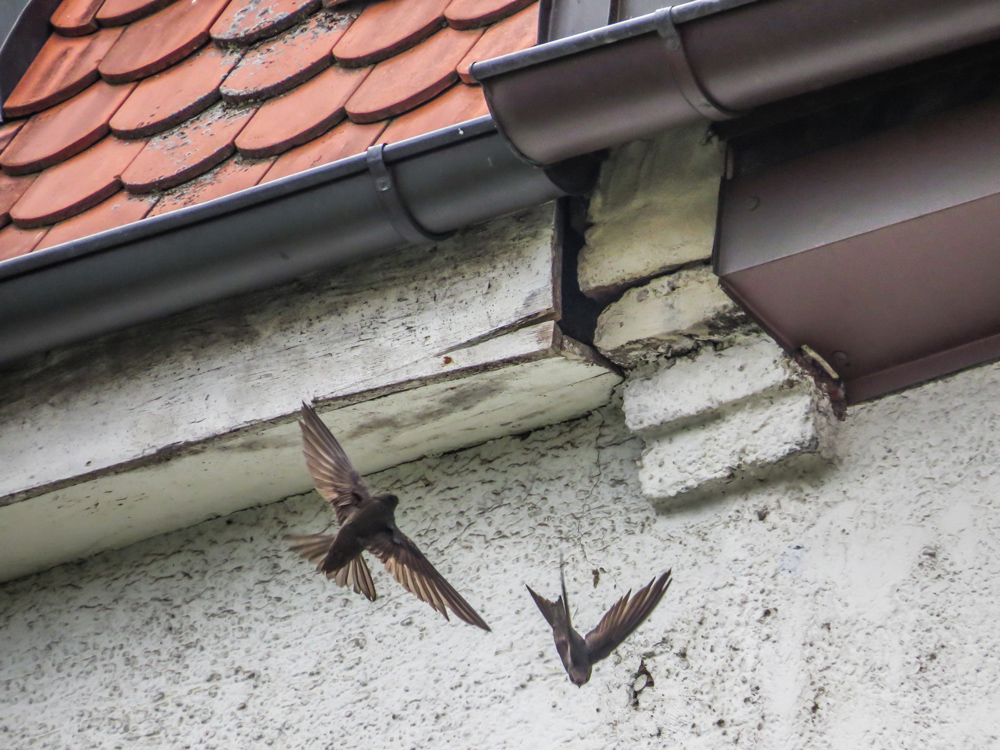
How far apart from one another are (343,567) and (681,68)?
3.18 feet

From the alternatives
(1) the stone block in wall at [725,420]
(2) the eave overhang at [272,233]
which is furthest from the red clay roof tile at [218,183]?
(1) the stone block in wall at [725,420]

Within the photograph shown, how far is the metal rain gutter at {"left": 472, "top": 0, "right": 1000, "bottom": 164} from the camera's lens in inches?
55.7

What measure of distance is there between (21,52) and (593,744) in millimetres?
1886

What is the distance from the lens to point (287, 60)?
2.18 metres

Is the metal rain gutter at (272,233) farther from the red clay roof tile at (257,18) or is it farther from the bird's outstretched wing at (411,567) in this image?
the red clay roof tile at (257,18)

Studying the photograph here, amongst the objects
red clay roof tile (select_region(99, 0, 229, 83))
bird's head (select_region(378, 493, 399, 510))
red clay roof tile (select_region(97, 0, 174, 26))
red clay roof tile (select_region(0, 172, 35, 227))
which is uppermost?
red clay roof tile (select_region(97, 0, 174, 26))

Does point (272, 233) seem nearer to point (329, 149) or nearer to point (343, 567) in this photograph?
point (329, 149)

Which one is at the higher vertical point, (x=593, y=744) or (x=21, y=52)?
(x=21, y=52)

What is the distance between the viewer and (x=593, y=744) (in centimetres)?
176

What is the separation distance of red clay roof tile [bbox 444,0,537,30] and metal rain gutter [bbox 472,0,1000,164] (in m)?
0.41

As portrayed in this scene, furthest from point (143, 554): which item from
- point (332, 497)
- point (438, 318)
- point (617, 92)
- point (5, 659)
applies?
point (617, 92)

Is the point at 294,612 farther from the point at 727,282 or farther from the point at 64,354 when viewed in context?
the point at 727,282

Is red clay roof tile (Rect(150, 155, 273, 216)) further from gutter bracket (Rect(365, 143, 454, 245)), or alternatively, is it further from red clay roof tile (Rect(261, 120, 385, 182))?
gutter bracket (Rect(365, 143, 454, 245))

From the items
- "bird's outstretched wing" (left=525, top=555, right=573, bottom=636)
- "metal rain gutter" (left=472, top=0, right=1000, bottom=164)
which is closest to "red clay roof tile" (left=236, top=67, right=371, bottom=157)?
"metal rain gutter" (left=472, top=0, right=1000, bottom=164)
